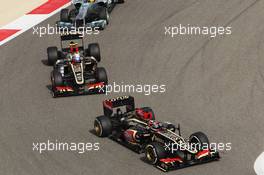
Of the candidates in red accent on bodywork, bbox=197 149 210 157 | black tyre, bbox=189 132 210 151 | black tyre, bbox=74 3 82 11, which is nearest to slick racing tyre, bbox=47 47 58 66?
black tyre, bbox=74 3 82 11

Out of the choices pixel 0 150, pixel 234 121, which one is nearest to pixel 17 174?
pixel 0 150

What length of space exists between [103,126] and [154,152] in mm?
2369

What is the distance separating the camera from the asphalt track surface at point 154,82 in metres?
17.6

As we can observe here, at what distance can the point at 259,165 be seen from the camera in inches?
669

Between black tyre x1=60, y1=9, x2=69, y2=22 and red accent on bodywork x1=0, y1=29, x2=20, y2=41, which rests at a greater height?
black tyre x1=60, y1=9, x2=69, y2=22

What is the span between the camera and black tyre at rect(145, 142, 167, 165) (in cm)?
1691

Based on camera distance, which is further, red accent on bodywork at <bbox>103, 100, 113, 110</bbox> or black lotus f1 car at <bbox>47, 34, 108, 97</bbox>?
black lotus f1 car at <bbox>47, 34, 108, 97</bbox>

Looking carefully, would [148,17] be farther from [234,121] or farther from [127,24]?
[234,121]

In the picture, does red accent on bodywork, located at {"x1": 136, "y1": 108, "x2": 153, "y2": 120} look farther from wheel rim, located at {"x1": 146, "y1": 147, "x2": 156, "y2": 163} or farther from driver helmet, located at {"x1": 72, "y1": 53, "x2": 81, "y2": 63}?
driver helmet, located at {"x1": 72, "y1": 53, "x2": 81, "y2": 63}

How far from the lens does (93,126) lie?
1998 centimetres

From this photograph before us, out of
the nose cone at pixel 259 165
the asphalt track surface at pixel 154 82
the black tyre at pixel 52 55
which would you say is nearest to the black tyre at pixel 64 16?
the asphalt track surface at pixel 154 82

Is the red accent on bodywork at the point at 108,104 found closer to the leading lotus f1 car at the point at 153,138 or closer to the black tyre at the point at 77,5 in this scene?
the leading lotus f1 car at the point at 153,138

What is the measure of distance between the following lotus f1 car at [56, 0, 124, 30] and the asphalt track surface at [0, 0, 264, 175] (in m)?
0.56

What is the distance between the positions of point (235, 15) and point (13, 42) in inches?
367
